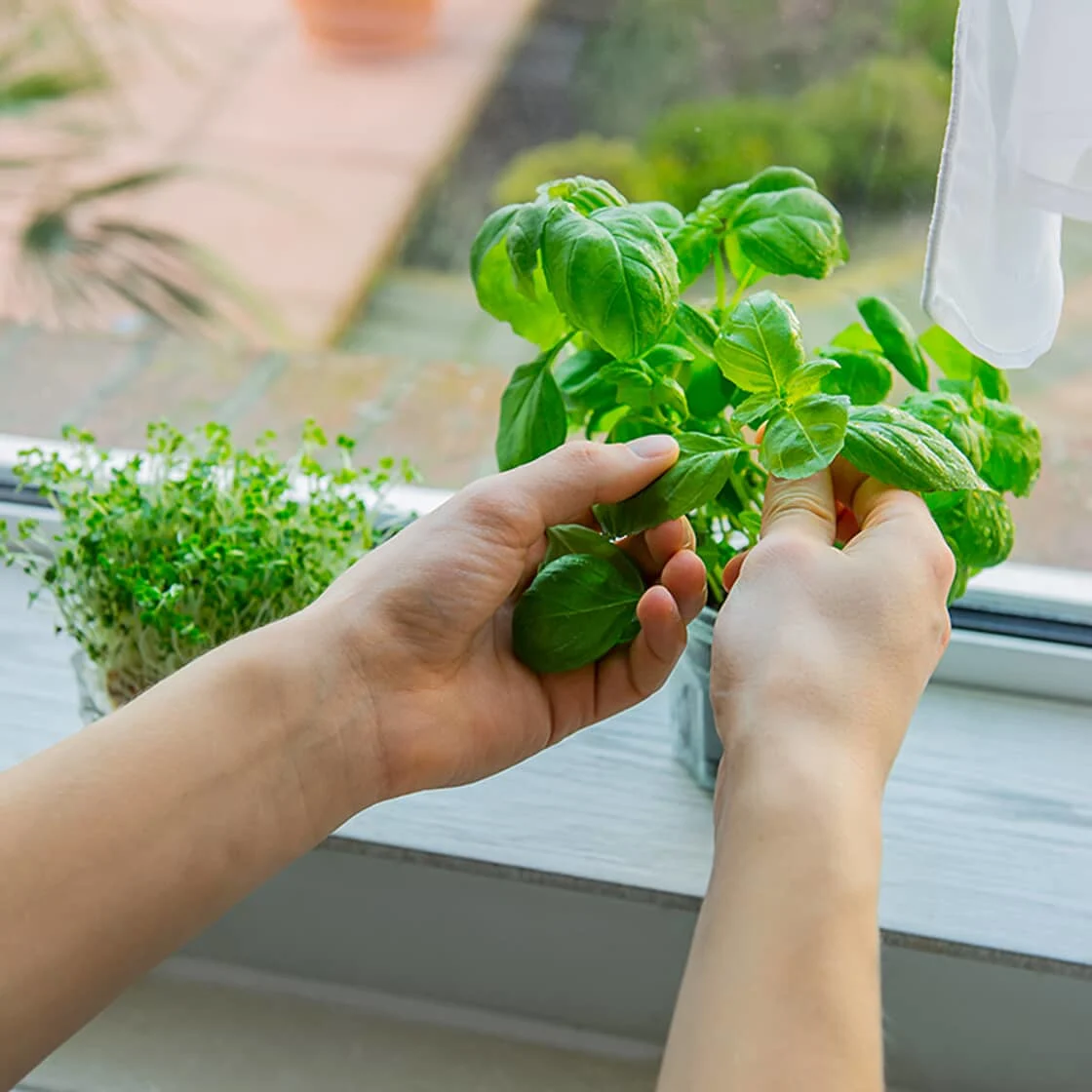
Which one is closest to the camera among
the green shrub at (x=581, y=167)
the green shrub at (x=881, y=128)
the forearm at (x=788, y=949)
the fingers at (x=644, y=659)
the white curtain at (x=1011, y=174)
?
the forearm at (x=788, y=949)

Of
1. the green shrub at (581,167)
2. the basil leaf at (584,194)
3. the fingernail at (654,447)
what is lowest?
the fingernail at (654,447)

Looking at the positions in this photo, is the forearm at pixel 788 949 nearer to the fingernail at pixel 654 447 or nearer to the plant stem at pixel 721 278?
the fingernail at pixel 654 447

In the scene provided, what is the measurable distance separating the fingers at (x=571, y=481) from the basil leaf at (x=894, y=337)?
0.15 m

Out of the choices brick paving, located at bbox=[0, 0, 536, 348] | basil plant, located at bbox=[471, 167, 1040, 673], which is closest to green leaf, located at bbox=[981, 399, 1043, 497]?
basil plant, located at bbox=[471, 167, 1040, 673]

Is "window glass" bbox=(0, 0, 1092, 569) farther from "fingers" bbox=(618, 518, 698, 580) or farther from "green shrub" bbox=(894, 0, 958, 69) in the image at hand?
"fingers" bbox=(618, 518, 698, 580)

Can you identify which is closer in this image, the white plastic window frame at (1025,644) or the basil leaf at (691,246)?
the basil leaf at (691,246)

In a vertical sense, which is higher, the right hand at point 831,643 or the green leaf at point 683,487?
the green leaf at point 683,487

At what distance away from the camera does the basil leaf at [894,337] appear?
775mm

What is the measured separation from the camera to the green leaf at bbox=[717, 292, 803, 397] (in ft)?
2.23

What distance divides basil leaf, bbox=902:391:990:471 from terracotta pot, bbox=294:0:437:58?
0.63 m

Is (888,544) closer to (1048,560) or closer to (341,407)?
(1048,560)

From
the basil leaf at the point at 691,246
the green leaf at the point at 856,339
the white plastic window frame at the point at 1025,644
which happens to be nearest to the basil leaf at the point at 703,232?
the basil leaf at the point at 691,246

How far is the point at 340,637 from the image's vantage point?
75 centimetres

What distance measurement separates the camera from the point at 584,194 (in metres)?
0.75
